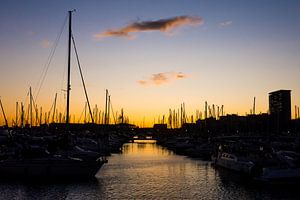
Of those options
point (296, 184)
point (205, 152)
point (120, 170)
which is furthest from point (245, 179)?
point (205, 152)

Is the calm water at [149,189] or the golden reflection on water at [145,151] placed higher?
the calm water at [149,189]

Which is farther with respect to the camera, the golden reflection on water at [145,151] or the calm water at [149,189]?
the golden reflection on water at [145,151]

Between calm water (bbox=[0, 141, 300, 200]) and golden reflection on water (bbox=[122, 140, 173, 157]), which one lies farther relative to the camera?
golden reflection on water (bbox=[122, 140, 173, 157])

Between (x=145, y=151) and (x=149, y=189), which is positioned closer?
(x=149, y=189)

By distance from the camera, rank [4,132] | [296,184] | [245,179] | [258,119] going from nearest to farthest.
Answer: [296,184], [245,179], [4,132], [258,119]

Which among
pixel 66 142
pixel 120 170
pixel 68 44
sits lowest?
pixel 120 170

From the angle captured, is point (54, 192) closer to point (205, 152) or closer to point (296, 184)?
point (296, 184)

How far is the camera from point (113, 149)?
262 feet

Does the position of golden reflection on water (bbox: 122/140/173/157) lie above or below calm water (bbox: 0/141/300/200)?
below

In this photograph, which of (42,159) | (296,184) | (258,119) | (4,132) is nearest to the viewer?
(296,184)

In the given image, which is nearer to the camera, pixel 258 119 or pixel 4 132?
pixel 4 132

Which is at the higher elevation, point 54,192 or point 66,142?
point 66,142

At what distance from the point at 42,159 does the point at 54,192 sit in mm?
5751

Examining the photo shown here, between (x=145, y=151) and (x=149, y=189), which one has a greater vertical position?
(x=149, y=189)
